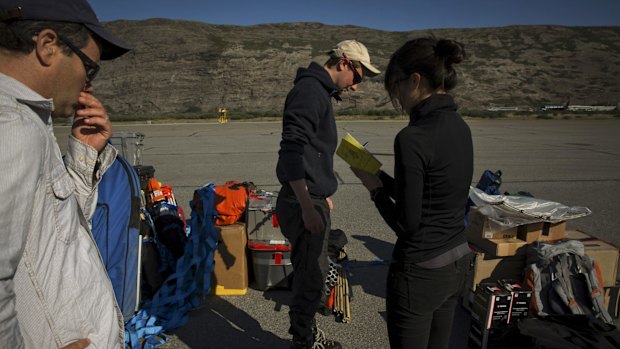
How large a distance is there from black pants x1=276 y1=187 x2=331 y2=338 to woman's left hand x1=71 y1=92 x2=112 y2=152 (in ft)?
4.45

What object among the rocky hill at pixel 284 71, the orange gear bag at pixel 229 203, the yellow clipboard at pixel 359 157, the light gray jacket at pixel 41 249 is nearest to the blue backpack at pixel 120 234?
the orange gear bag at pixel 229 203

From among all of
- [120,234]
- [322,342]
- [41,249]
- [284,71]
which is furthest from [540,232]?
[284,71]

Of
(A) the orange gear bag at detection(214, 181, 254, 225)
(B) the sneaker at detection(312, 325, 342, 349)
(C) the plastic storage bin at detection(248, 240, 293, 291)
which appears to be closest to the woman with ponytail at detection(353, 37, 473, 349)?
(B) the sneaker at detection(312, 325, 342, 349)

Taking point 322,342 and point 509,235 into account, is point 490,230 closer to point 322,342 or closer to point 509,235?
point 509,235

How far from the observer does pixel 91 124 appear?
4.71 feet

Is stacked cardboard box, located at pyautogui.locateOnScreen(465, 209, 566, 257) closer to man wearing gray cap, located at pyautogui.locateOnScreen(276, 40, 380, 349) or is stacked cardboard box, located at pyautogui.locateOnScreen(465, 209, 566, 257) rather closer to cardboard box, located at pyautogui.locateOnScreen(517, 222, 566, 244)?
cardboard box, located at pyautogui.locateOnScreen(517, 222, 566, 244)

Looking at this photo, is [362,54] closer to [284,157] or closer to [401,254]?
[284,157]

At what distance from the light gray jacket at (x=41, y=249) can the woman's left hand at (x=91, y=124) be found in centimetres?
30

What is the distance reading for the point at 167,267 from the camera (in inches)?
146

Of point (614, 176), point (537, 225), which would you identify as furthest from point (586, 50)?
point (537, 225)

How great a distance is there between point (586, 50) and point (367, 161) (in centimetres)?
7690

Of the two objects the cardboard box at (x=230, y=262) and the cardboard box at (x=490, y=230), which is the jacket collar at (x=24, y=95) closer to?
the cardboard box at (x=230, y=262)

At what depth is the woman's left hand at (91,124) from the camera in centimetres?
139

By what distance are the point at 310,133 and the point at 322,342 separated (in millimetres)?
1623
